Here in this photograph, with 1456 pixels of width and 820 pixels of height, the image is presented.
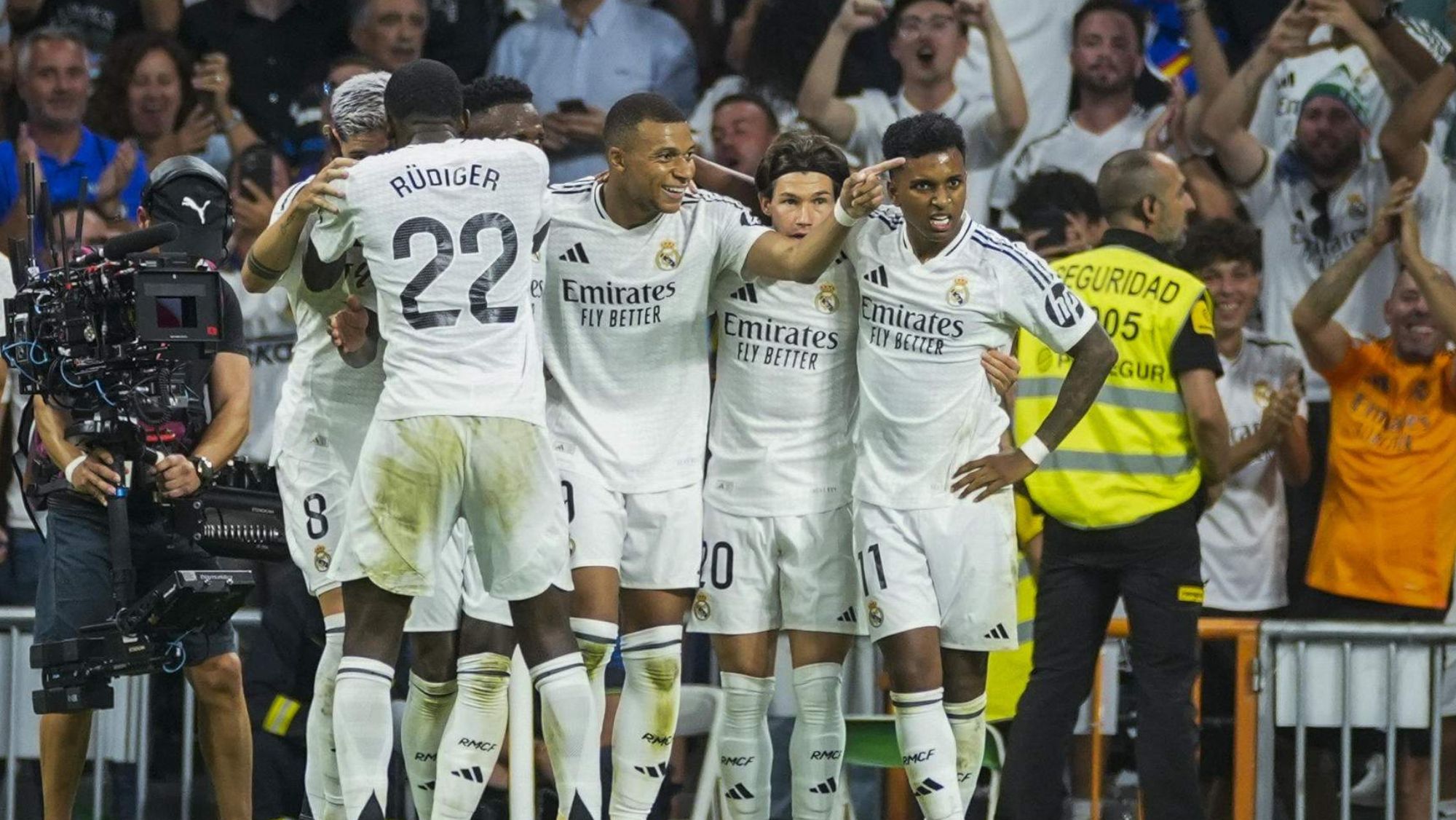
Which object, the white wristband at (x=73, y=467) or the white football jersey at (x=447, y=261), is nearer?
the white football jersey at (x=447, y=261)

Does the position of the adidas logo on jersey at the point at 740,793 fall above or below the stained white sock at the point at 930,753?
below

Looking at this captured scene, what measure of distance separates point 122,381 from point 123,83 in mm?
4299

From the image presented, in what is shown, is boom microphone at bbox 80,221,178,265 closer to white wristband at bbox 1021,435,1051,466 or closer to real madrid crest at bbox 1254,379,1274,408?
white wristband at bbox 1021,435,1051,466

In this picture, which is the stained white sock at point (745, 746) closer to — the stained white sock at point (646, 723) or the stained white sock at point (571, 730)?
the stained white sock at point (646, 723)

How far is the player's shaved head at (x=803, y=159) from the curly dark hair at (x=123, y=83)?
456 cm

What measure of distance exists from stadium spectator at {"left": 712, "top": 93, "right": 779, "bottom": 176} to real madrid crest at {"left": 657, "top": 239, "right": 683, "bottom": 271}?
123 inches

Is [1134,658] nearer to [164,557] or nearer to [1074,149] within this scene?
[1074,149]

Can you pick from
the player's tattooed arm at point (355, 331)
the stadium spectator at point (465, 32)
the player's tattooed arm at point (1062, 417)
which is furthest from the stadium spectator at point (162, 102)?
the player's tattooed arm at point (1062, 417)

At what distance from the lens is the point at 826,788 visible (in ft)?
23.8

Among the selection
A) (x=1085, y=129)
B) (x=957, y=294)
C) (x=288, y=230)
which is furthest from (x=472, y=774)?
(x=1085, y=129)

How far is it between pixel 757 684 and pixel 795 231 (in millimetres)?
1561

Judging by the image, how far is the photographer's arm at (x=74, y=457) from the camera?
23.0 ft

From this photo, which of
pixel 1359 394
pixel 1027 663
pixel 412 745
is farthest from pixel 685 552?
pixel 1359 394

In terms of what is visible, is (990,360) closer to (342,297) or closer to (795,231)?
(795,231)
